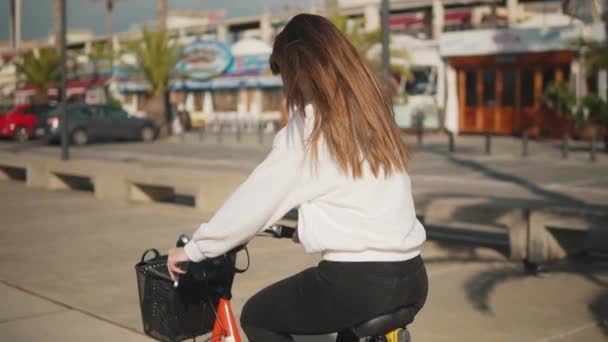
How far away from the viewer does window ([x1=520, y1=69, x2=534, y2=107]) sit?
3173 cm

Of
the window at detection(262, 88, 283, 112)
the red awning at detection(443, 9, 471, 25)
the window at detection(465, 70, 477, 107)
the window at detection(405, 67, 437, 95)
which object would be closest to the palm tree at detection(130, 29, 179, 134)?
the window at detection(262, 88, 283, 112)

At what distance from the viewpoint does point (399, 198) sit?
102 inches

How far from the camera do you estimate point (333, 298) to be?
8.09 feet

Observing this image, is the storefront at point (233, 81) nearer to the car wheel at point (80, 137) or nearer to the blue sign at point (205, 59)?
the blue sign at point (205, 59)

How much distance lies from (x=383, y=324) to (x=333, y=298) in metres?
0.17

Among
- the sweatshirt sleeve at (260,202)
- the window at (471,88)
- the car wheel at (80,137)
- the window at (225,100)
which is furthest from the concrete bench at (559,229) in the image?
the window at (225,100)

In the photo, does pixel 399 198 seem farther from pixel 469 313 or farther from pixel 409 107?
pixel 409 107

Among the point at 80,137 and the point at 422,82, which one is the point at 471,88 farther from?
the point at 80,137

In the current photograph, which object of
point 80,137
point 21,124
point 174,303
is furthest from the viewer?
point 21,124

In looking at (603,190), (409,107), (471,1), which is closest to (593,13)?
(603,190)

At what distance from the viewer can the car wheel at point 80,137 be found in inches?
1282

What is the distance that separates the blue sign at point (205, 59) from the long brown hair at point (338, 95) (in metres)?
43.5

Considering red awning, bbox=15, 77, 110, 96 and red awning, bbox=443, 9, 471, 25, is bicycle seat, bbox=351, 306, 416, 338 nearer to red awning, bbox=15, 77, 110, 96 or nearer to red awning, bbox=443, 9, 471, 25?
red awning, bbox=443, 9, 471, 25

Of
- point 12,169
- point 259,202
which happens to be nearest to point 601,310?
point 259,202
